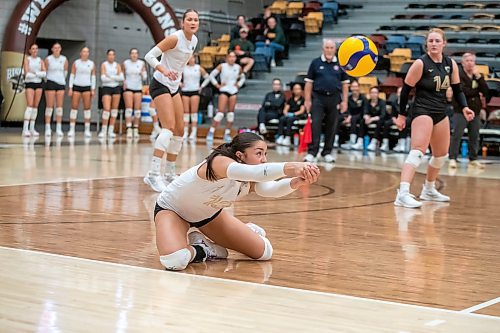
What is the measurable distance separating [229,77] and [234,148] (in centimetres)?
1483

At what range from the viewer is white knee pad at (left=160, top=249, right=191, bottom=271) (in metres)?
5.37

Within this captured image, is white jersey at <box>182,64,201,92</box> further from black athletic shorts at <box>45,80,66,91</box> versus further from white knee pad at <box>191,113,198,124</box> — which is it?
black athletic shorts at <box>45,80,66,91</box>

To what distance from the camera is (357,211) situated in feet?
28.8

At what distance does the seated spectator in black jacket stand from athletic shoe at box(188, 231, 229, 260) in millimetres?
13109

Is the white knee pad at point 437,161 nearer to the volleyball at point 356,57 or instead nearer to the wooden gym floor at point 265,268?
the wooden gym floor at point 265,268

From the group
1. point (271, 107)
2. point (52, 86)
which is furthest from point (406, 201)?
point (52, 86)

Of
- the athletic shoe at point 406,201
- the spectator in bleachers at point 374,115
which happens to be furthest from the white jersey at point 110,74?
the athletic shoe at point 406,201

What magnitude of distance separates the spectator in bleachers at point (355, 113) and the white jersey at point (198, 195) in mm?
13278

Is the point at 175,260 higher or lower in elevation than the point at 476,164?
higher

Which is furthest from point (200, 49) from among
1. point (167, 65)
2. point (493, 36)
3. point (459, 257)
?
point (459, 257)

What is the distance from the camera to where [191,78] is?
19.9 meters

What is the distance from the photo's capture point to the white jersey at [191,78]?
19.8 meters

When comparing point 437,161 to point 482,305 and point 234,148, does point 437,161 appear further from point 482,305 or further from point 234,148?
point 482,305

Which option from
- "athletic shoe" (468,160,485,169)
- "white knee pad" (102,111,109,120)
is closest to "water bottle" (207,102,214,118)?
"white knee pad" (102,111,109,120)
